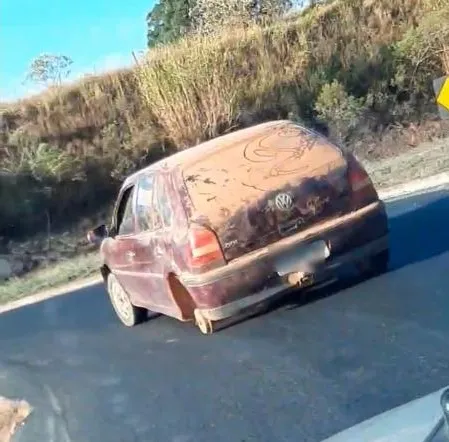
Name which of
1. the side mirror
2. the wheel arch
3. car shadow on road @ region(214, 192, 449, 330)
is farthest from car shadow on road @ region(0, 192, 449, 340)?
the side mirror

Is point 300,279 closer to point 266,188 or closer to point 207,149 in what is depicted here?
point 266,188

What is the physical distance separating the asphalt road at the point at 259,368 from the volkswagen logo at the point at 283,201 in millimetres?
965

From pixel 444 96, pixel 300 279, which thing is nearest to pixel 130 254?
pixel 300 279

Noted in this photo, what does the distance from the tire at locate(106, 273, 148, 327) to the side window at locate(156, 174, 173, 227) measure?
1816 mm

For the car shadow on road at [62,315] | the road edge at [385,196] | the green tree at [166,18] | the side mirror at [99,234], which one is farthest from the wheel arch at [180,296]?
the green tree at [166,18]

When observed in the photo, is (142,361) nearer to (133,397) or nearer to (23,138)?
(133,397)

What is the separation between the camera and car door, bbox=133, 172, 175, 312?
9773mm

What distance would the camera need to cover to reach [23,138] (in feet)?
90.9

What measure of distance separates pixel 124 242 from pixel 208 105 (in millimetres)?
16193

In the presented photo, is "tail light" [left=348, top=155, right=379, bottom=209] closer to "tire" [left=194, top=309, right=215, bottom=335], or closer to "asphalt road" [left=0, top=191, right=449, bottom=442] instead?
"asphalt road" [left=0, top=191, right=449, bottom=442]

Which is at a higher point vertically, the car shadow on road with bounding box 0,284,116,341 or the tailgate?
the tailgate

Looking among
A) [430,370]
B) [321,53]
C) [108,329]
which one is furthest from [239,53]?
[430,370]

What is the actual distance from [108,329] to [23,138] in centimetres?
1665

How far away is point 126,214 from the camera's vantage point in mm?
10844
